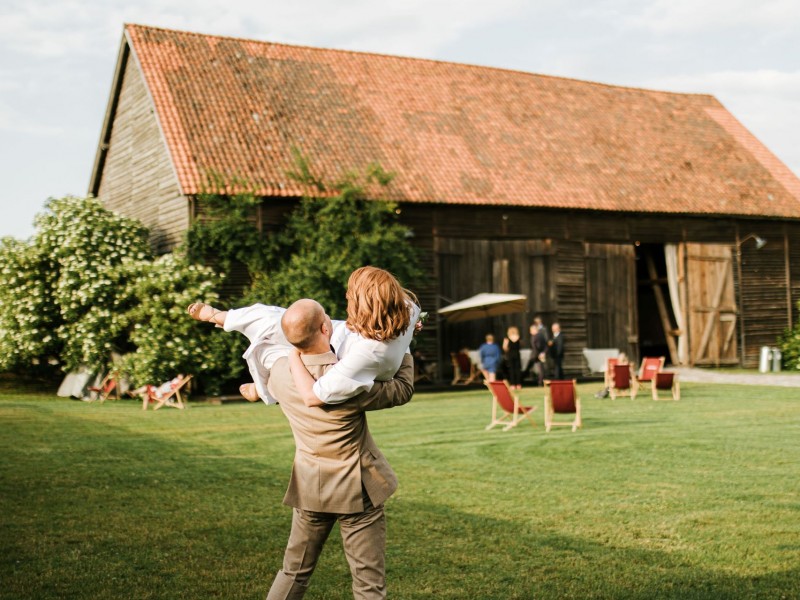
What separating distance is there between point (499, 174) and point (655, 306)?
33.1 ft

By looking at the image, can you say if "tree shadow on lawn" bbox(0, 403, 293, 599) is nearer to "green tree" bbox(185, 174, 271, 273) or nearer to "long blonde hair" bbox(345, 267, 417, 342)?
"long blonde hair" bbox(345, 267, 417, 342)

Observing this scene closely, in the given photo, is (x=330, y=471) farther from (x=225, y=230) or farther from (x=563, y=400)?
(x=225, y=230)

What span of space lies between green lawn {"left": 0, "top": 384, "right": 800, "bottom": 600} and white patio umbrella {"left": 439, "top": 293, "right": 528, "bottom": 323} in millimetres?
8123

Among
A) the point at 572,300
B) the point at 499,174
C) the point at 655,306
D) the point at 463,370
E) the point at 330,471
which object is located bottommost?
the point at 330,471

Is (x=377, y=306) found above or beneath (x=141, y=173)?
beneath

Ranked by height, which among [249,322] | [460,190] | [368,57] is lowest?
[249,322]

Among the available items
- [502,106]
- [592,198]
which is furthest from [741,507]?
[502,106]

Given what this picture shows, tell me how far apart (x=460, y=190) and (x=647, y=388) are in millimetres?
6748

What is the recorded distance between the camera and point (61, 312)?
21.4 meters

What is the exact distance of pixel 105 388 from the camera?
2048 cm

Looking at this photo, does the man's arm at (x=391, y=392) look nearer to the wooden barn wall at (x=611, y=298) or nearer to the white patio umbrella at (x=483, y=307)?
the white patio umbrella at (x=483, y=307)

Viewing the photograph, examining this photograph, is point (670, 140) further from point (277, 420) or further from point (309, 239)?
point (277, 420)

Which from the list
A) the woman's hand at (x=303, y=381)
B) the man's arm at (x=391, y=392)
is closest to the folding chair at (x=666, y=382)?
the man's arm at (x=391, y=392)

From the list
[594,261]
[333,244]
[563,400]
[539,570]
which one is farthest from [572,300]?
[539,570]
